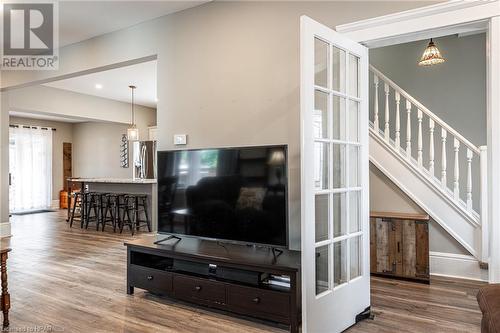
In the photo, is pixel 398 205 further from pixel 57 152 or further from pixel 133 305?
pixel 57 152

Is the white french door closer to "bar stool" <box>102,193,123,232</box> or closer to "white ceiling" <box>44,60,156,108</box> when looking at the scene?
"white ceiling" <box>44,60,156,108</box>

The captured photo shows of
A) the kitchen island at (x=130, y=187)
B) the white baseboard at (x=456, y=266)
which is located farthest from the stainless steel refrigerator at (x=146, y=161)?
the white baseboard at (x=456, y=266)

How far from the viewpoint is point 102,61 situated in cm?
439

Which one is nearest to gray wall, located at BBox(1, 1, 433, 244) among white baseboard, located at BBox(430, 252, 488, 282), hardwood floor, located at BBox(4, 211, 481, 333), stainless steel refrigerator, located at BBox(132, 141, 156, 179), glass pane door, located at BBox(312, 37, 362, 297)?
glass pane door, located at BBox(312, 37, 362, 297)

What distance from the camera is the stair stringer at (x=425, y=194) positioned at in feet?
12.6

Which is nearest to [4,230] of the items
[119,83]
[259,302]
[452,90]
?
[119,83]

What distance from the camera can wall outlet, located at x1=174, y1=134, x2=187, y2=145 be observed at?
359cm

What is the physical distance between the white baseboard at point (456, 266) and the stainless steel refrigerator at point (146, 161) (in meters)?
6.80

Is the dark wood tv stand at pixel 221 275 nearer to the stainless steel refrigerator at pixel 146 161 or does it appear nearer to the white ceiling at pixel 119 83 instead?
the white ceiling at pixel 119 83

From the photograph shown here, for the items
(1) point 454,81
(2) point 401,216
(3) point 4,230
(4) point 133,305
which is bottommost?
(4) point 133,305

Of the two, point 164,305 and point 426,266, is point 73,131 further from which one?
point 426,266

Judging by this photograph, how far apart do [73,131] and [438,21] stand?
11.1 meters

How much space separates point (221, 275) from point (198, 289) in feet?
0.82

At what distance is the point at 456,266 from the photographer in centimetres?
386
